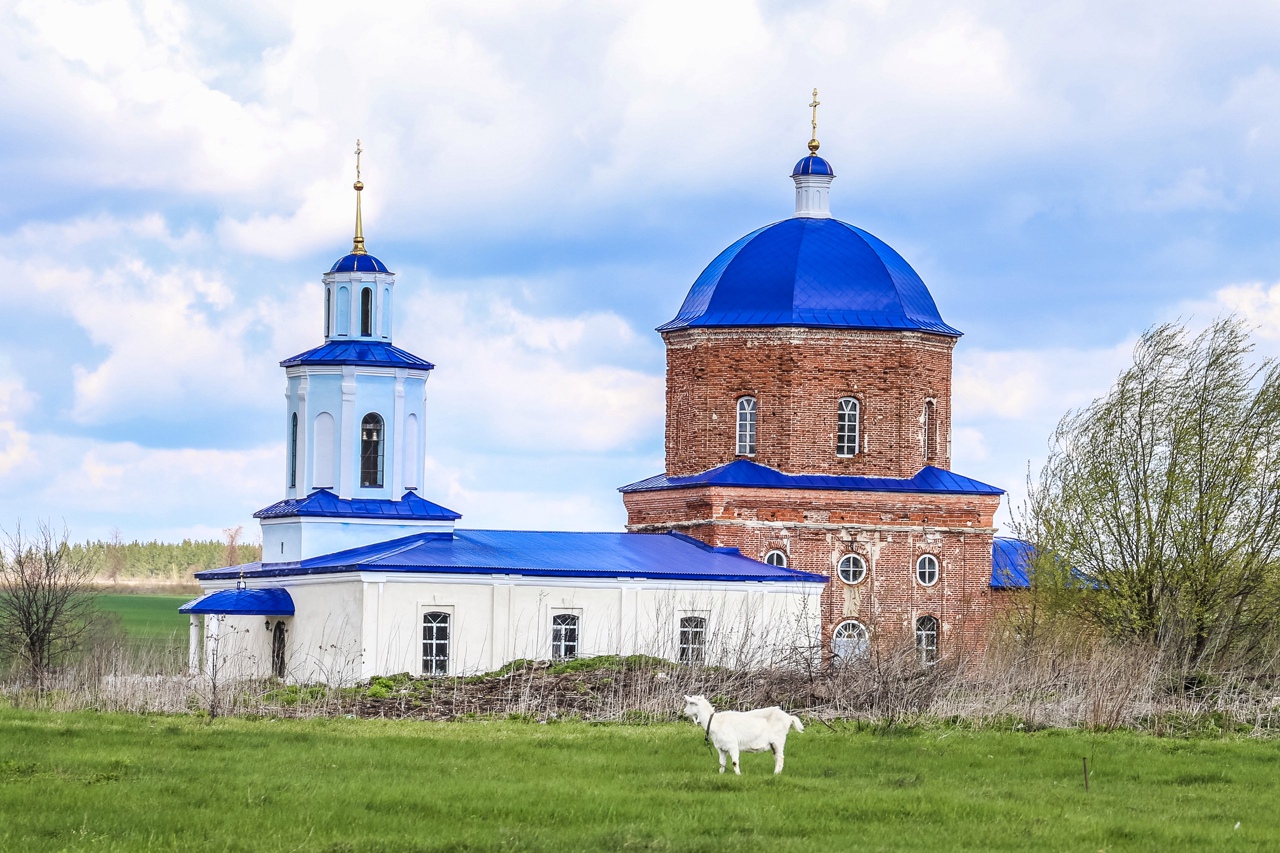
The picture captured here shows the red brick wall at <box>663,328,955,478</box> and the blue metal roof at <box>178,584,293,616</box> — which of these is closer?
the blue metal roof at <box>178,584,293,616</box>

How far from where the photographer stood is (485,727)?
22.6 m

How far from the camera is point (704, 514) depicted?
3912 centimetres

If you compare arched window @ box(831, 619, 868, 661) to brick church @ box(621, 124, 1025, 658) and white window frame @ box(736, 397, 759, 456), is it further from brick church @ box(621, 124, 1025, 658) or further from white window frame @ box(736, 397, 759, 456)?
white window frame @ box(736, 397, 759, 456)

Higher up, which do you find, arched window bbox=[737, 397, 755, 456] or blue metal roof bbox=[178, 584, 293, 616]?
arched window bbox=[737, 397, 755, 456]

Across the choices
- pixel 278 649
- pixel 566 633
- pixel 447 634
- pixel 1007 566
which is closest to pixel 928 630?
pixel 1007 566

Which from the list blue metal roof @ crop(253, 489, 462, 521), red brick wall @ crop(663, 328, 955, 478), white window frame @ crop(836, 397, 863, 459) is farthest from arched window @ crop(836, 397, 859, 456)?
blue metal roof @ crop(253, 489, 462, 521)

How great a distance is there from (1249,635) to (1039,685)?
8164mm

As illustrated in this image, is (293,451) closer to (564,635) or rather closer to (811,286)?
(564,635)

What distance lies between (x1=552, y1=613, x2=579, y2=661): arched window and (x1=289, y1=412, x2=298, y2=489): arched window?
6.64 metres

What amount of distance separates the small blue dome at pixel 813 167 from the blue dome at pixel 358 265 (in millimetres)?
10577

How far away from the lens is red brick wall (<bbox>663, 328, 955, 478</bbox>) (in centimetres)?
3994

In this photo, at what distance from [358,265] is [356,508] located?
5.08 meters

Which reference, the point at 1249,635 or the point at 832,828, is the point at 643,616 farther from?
the point at 832,828

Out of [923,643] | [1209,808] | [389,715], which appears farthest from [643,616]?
[1209,808]
